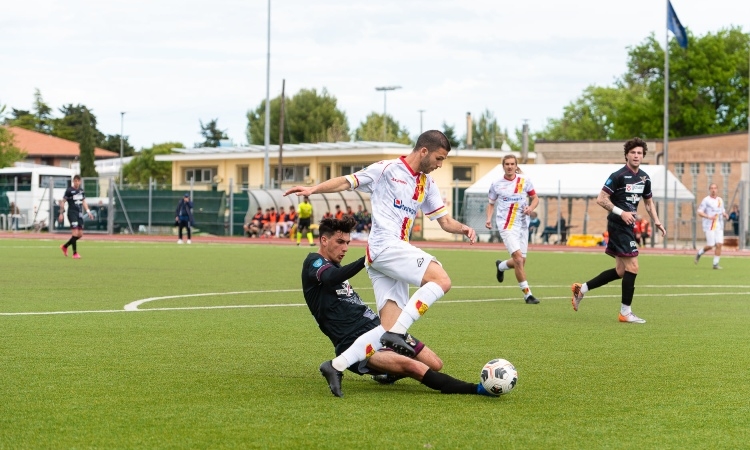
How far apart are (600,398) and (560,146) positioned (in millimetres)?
63641

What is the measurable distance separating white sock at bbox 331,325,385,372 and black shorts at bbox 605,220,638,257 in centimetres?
658

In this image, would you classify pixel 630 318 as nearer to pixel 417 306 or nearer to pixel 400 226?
pixel 400 226

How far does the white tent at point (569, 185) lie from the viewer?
4575cm

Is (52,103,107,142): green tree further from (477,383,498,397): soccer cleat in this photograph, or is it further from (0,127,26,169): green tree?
(477,383,498,397): soccer cleat

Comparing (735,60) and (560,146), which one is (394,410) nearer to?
(560,146)

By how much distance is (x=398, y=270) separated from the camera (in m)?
8.43

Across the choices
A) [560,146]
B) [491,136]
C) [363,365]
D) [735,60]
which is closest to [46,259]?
[363,365]

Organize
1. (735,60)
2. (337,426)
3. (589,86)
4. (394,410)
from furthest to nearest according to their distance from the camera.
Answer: (589,86), (735,60), (394,410), (337,426)

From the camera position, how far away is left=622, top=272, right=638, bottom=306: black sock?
13.4 m

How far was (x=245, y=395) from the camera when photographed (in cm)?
744

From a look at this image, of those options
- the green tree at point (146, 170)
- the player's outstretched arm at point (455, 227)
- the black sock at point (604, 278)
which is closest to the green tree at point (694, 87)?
the green tree at point (146, 170)

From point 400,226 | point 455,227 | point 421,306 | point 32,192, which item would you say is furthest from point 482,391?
point 32,192

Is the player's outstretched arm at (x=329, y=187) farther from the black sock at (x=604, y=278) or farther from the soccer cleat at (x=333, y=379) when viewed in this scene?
the black sock at (x=604, y=278)

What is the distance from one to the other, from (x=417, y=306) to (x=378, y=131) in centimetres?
11466
